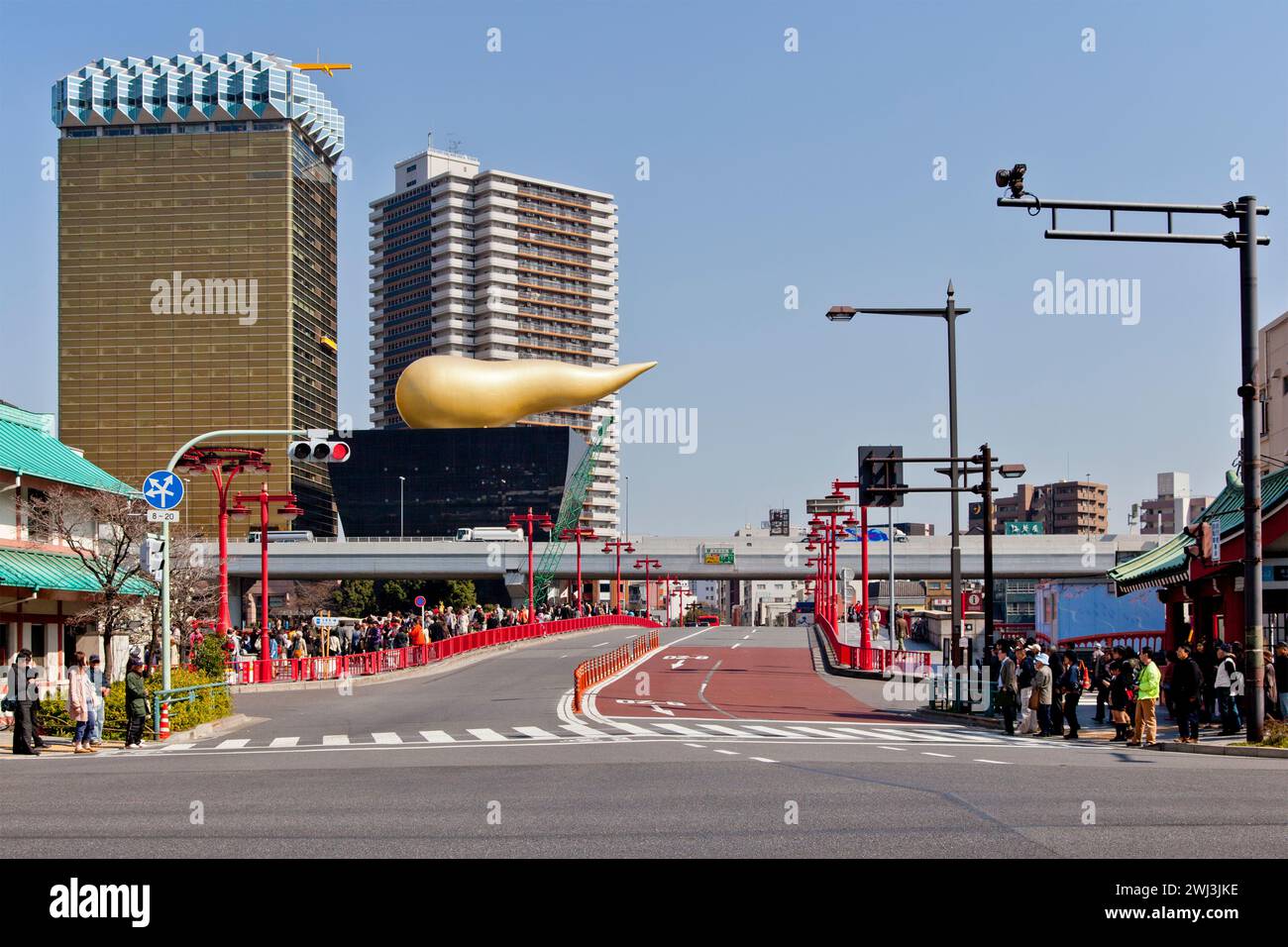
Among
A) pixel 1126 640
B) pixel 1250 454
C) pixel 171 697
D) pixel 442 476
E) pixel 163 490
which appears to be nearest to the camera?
pixel 1250 454

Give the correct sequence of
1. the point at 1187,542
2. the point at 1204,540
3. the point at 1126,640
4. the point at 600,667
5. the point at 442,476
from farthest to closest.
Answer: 1. the point at 442,476
2. the point at 1126,640
3. the point at 600,667
4. the point at 1187,542
5. the point at 1204,540

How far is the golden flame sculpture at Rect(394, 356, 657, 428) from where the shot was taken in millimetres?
118188

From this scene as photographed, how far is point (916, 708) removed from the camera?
35906 mm

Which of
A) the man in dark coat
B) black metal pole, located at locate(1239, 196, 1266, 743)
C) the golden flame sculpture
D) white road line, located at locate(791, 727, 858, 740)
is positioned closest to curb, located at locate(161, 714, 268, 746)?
white road line, located at locate(791, 727, 858, 740)

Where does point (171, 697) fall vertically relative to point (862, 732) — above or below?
above

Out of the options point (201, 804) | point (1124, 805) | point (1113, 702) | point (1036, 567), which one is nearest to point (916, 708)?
point (1113, 702)

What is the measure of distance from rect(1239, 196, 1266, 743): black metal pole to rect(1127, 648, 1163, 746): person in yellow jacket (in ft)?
5.53

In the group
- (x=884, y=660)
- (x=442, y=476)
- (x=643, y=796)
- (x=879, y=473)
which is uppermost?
(x=442, y=476)

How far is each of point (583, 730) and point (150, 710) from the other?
8877 millimetres

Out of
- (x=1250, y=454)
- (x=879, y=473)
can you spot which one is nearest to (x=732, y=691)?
(x=879, y=473)

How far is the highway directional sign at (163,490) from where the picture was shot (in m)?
27.3

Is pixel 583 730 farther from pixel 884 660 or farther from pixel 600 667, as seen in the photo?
pixel 884 660

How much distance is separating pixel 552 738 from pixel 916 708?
14.1 metres

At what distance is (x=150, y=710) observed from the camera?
90.8 feet
